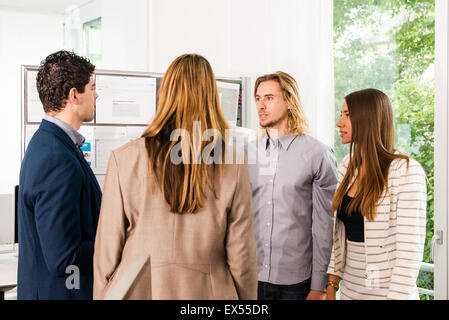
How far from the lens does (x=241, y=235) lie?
1.36m

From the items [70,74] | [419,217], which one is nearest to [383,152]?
[419,217]

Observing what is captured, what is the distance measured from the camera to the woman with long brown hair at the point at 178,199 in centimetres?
129

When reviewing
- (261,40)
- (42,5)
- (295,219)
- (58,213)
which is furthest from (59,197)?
(42,5)

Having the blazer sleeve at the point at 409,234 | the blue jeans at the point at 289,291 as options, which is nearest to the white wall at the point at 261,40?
the blue jeans at the point at 289,291

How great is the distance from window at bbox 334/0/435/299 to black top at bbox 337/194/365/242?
608mm

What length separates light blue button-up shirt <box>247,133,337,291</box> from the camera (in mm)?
2104

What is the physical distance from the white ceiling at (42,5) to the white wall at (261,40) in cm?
157

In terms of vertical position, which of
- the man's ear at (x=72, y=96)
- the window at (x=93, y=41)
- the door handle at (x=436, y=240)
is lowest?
the door handle at (x=436, y=240)

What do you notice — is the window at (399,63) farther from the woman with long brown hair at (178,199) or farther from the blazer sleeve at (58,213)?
the blazer sleeve at (58,213)

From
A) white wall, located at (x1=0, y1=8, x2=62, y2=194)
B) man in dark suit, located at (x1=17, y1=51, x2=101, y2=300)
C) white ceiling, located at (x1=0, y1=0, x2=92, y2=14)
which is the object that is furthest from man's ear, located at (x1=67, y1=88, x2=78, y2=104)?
white ceiling, located at (x1=0, y1=0, x2=92, y2=14)

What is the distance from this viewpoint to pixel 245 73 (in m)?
3.25

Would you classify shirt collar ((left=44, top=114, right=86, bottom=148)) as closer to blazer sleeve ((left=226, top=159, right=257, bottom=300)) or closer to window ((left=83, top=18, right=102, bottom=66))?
blazer sleeve ((left=226, top=159, right=257, bottom=300))

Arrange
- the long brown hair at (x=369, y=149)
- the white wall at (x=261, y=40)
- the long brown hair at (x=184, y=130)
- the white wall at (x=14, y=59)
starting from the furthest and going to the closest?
the white wall at (x=14, y=59)
the white wall at (x=261, y=40)
the long brown hair at (x=369, y=149)
the long brown hair at (x=184, y=130)
